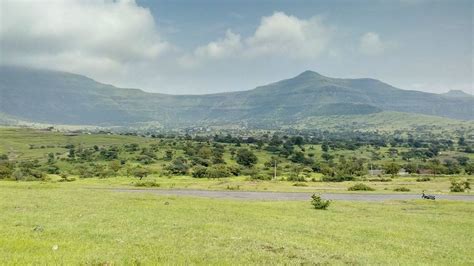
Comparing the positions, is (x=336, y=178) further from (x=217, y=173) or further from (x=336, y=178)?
(x=217, y=173)

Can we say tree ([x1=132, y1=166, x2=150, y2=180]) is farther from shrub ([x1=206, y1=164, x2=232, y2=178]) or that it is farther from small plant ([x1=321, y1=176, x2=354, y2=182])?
small plant ([x1=321, y1=176, x2=354, y2=182])

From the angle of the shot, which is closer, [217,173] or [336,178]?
[336,178]

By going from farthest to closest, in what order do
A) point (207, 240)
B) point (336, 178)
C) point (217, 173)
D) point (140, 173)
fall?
point (217, 173) → point (140, 173) → point (336, 178) → point (207, 240)

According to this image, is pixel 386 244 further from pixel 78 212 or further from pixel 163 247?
pixel 78 212

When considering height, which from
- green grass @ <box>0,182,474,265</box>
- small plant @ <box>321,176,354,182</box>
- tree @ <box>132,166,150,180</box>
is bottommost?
small plant @ <box>321,176,354,182</box>

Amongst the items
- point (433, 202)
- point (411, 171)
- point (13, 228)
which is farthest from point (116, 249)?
point (411, 171)

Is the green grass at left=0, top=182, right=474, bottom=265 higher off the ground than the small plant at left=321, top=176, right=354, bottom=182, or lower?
higher

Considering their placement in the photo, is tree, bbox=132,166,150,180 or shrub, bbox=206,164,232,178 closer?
tree, bbox=132,166,150,180

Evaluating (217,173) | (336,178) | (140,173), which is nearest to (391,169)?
(336,178)

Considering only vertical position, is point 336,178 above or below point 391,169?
below

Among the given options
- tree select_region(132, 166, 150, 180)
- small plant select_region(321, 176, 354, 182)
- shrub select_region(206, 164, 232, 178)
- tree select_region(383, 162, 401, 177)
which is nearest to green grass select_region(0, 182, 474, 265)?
small plant select_region(321, 176, 354, 182)

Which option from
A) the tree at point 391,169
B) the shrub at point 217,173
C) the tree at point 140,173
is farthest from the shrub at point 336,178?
the tree at point 140,173

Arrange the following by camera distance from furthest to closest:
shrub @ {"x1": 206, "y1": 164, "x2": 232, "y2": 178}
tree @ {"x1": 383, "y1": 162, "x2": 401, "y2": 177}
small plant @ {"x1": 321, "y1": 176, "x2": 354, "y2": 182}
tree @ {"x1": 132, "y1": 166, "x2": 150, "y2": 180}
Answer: tree @ {"x1": 383, "y1": 162, "x2": 401, "y2": 177}
shrub @ {"x1": 206, "y1": 164, "x2": 232, "y2": 178}
tree @ {"x1": 132, "y1": 166, "x2": 150, "y2": 180}
small plant @ {"x1": 321, "y1": 176, "x2": 354, "y2": 182}

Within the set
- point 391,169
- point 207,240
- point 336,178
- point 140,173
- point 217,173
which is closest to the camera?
point 207,240
